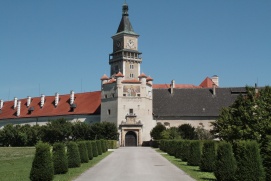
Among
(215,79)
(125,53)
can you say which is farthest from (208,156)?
(215,79)

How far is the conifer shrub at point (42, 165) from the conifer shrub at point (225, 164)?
8.21m

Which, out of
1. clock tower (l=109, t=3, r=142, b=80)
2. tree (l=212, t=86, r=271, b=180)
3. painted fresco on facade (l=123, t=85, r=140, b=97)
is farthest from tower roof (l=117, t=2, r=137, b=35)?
tree (l=212, t=86, r=271, b=180)

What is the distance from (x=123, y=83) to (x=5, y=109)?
40.0 meters

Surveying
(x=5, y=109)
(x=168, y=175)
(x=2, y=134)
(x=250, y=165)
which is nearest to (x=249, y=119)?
(x=168, y=175)

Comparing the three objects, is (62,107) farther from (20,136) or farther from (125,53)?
(125,53)

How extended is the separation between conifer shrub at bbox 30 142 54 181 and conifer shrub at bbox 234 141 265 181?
8836 millimetres

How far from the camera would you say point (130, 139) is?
80.0m

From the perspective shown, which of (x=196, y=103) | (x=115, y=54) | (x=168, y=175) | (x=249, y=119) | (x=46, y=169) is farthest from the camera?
(x=115, y=54)

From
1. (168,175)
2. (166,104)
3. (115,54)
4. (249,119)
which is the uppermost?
(115,54)

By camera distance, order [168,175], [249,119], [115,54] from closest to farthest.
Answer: [168,175] → [249,119] → [115,54]

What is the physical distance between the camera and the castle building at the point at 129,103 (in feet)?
267

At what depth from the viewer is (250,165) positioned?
56.9 ft

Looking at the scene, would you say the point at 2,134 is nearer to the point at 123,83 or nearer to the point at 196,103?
the point at 123,83

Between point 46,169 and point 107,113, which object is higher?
point 107,113
